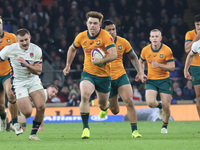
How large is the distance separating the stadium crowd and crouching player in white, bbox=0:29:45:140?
1215 cm

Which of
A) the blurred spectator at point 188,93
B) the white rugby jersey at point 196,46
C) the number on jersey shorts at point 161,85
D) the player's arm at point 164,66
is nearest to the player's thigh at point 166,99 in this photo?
the number on jersey shorts at point 161,85

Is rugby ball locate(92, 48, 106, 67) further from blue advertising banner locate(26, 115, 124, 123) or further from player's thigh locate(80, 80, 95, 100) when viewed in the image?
blue advertising banner locate(26, 115, 124, 123)

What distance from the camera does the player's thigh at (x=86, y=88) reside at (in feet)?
31.9

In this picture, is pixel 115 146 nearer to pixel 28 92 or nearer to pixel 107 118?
pixel 28 92

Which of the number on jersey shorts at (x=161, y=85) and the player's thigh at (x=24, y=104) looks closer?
the player's thigh at (x=24, y=104)

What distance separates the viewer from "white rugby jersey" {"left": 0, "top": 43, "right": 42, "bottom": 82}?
9.74m

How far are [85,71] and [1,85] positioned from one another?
274cm

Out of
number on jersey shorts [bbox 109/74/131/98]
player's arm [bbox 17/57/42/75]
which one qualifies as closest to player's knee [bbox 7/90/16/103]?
player's arm [bbox 17/57/42/75]

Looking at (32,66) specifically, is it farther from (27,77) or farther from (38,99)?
A: (38,99)

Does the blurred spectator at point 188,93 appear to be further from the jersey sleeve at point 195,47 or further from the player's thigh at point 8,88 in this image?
the player's thigh at point 8,88

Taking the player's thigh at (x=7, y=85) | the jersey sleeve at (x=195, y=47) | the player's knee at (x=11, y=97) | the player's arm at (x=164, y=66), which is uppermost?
the jersey sleeve at (x=195, y=47)

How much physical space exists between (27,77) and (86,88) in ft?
3.85

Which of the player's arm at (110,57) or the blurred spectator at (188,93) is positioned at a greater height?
the player's arm at (110,57)

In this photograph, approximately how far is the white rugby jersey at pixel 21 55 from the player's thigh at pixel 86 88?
0.95 meters
